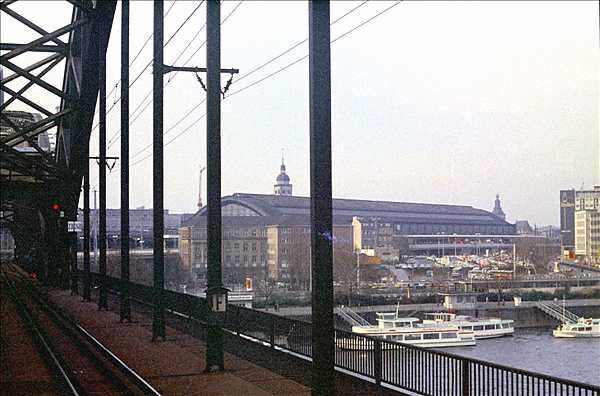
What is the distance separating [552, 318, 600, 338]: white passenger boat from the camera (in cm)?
788

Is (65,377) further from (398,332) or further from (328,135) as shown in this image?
(328,135)

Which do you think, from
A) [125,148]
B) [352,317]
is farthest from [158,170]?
[352,317]

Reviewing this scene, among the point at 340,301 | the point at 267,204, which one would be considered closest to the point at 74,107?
the point at 267,204

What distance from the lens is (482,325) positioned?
9492 mm

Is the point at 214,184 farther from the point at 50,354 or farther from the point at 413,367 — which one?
the point at 50,354

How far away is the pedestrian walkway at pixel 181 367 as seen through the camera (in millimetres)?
11500

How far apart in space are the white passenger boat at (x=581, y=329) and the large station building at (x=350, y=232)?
2491 millimetres

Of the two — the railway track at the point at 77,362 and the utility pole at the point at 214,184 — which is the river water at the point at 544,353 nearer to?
the utility pole at the point at 214,184

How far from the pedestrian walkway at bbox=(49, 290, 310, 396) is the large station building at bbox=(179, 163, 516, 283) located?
192 centimetres

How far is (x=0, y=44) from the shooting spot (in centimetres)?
2009

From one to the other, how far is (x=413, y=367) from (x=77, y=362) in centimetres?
853

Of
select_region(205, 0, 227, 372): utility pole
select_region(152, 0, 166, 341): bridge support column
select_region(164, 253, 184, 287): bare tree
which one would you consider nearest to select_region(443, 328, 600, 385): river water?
select_region(205, 0, 227, 372): utility pole

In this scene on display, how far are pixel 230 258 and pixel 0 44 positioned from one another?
28.3ft

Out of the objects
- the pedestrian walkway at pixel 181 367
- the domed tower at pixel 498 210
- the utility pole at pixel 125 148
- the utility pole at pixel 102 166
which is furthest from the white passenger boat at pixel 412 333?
the utility pole at pixel 102 166
